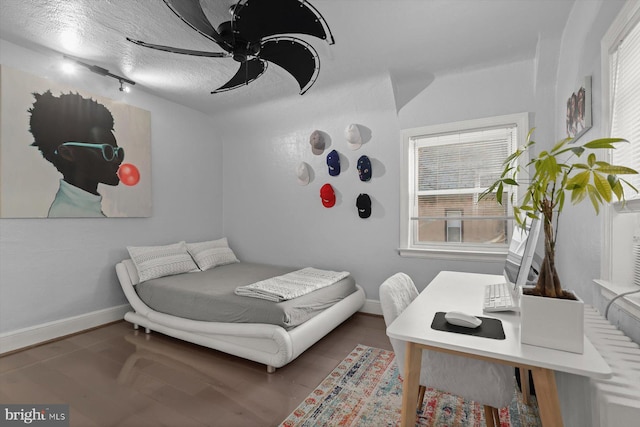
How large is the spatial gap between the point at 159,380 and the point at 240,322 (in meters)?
0.66

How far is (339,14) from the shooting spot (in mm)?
2250

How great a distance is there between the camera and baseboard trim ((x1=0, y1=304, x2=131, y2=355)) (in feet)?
8.71

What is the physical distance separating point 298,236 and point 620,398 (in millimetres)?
3491

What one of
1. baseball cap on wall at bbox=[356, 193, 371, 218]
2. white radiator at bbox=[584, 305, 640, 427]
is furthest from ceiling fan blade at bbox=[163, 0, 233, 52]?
white radiator at bbox=[584, 305, 640, 427]

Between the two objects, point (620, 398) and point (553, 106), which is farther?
point (553, 106)

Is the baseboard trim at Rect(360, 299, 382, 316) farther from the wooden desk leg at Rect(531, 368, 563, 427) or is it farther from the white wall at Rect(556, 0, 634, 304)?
the wooden desk leg at Rect(531, 368, 563, 427)

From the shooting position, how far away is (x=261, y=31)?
2154 millimetres

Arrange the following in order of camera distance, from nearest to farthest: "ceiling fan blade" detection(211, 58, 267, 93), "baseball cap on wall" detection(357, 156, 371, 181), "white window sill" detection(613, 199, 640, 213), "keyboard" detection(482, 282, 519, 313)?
"white window sill" detection(613, 199, 640, 213), "keyboard" detection(482, 282, 519, 313), "ceiling fan blade" detection(211, 58, 267, 93), "baseball cap on wall" detection(357, 156, 371, 181)

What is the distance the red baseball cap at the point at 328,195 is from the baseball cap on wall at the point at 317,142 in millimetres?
465

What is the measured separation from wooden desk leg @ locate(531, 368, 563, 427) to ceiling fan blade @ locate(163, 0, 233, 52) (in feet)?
7.76

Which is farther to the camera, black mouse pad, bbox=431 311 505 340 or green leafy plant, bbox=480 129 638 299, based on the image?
black mouse pad, bbox=431 311 505 340

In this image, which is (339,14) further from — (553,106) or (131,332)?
(131,332)

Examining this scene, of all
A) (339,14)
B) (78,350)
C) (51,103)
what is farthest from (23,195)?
(339,14)

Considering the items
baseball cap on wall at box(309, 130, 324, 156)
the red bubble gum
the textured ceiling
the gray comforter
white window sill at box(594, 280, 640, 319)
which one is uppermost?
the textured ceiling
